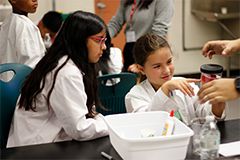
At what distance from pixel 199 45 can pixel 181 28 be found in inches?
14.7

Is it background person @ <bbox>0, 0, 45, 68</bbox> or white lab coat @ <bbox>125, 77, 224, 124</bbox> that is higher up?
background person @ <bbox>0, 0, 45, 68</bbox>

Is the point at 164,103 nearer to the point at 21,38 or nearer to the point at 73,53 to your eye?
the point at 73,53

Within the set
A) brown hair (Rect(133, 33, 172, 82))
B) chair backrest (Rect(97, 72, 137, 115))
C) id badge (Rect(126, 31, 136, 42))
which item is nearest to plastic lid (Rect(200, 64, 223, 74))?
brown hair (Rect(133, 33, 172, 82))

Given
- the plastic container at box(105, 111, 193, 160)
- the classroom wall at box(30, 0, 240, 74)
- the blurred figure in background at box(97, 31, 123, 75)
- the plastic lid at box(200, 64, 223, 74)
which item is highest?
the plastic lid at box(200, 64, 223, 74)

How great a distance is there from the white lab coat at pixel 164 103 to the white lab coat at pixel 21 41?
0.74 meters

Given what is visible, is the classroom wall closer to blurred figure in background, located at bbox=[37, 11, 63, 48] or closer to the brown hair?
blurred figure in background, located at bbox=[37, 11, 63, 48]

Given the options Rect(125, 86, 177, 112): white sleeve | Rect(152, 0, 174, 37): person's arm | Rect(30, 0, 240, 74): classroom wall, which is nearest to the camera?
Rect(125, 86, 177, 112): white sleeve

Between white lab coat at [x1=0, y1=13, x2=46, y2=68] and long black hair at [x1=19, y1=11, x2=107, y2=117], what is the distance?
0.60 meters

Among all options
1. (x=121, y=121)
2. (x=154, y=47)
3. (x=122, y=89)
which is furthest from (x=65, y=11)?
(x=121, y=121)

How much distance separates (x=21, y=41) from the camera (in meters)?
2.27

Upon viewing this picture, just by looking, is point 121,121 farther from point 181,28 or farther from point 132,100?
point 181,28

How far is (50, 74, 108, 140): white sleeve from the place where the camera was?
1.47 metres

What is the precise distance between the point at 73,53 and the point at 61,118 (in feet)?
0.99

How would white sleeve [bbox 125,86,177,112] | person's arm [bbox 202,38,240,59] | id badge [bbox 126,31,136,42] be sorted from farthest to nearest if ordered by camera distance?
id badge [bbox 126,31,136,42] < person's arm [bbox 202,38,240,59] < white sleeve [bbox 125,86,177,112]
